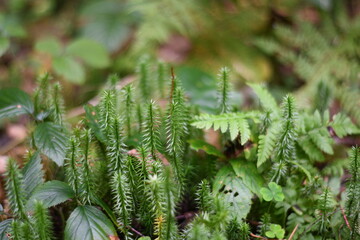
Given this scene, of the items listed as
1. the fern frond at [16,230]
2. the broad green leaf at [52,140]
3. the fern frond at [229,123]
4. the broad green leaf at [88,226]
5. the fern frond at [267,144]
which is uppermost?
the broad green leaf at [52,140]

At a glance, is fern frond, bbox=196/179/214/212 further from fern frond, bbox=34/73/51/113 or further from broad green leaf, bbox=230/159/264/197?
fern frond, bbox=34/73/51/113

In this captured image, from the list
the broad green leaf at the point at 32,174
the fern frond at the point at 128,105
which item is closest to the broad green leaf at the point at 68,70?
the fern frond at the point at 128,105

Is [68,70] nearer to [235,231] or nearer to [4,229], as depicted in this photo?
[4,229]

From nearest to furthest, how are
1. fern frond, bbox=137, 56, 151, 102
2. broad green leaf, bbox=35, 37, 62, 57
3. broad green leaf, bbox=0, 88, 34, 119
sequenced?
broad green leaf, bbox=0, 88, 34, 119, fern frond, bbox=137, 56, 151, 102, broad green leaf, bbox=35, 37, 62, 57

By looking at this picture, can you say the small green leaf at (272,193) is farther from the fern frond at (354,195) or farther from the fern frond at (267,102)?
the fern frond at (267,102)

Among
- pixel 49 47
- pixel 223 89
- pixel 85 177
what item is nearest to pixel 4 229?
pixel 85 177

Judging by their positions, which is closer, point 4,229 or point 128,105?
point 4,229

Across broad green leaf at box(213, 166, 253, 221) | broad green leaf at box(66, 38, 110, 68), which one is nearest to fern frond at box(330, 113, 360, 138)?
broad green leaf at box(213, 166, 253, 221)
